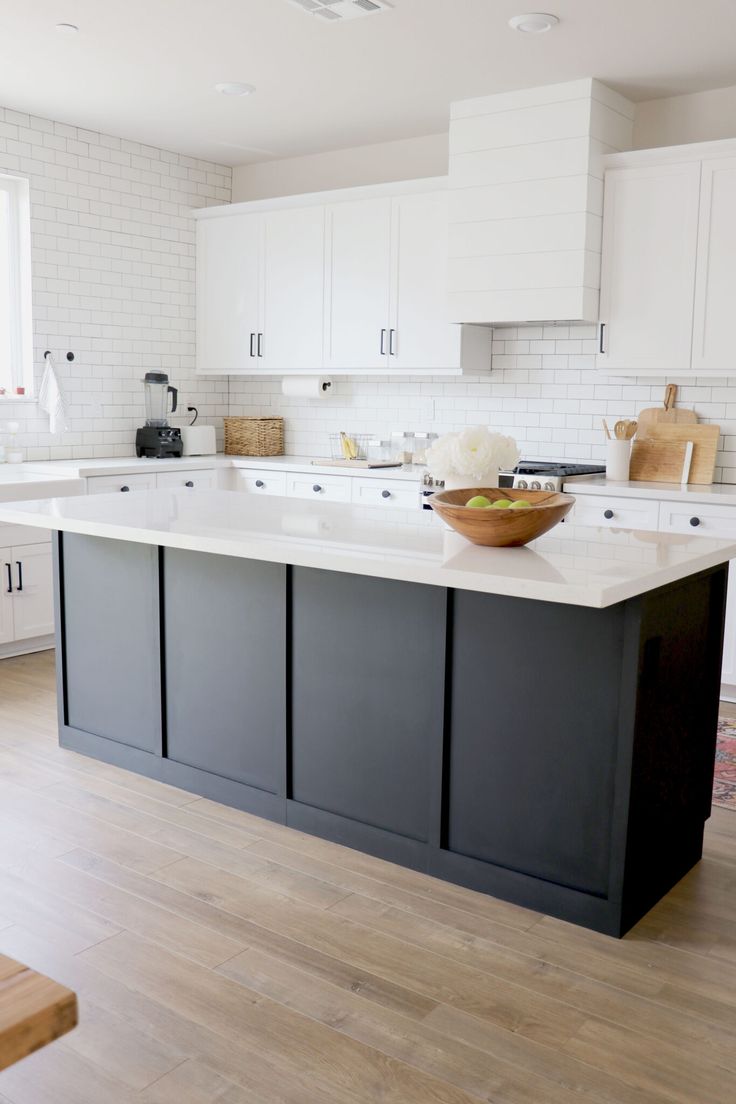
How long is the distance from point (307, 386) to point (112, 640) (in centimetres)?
308

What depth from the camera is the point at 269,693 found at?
322cm

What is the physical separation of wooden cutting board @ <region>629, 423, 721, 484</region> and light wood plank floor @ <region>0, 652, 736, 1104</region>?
7.45 ft

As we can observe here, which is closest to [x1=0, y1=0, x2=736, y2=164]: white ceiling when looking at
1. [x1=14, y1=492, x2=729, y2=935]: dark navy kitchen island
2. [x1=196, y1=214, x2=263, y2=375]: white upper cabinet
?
[x1=196, y1=214, x2=263, y2=375]: white upper cabinet

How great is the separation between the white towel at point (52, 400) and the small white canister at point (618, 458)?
3.12 m

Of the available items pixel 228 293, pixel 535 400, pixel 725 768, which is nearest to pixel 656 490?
pixel 535 400

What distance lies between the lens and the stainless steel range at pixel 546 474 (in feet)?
16.0

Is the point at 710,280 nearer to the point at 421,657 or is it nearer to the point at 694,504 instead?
the point at 694,504

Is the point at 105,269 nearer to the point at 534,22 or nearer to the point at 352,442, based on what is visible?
the point at 352,442

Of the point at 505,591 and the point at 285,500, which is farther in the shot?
the point at 285,500

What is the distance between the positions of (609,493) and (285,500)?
1.77 metres

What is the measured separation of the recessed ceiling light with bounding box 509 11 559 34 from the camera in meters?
4.09

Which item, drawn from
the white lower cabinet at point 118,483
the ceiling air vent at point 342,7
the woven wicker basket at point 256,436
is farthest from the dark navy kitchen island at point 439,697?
the woven wicker basket at point 256,436

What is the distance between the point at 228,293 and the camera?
6.67 metres

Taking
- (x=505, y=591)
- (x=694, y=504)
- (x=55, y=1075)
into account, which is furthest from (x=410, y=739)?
(x=694, y=504)
